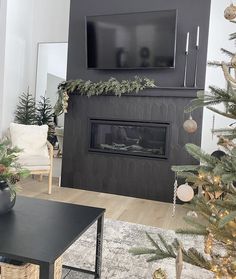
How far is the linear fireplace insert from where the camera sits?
370 cm

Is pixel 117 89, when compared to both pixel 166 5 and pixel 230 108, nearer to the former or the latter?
pixel 166 5

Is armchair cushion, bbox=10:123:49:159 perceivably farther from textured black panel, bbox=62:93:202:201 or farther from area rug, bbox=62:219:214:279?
area rug, bbox=62:219:214:279

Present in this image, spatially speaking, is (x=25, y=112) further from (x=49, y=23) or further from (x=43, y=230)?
(x=43, y=230)

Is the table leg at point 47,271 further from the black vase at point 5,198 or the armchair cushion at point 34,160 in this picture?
the armchair cushion at point 34,160

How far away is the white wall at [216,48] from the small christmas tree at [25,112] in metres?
2.65

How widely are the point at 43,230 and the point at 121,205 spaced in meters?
2.05

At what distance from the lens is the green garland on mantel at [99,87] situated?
3.60 meters

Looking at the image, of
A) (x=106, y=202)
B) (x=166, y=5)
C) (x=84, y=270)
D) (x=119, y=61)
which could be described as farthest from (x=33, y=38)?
(x=84, y=270)

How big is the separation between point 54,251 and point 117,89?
8.80 ft

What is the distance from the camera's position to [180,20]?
11.6 ft

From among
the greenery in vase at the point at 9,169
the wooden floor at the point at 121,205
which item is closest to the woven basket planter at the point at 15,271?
the greenery in vase at the point at 9,169

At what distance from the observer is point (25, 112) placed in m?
4.48

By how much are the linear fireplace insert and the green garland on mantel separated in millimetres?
410

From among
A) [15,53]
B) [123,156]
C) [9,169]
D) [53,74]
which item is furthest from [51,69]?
[9,169]
